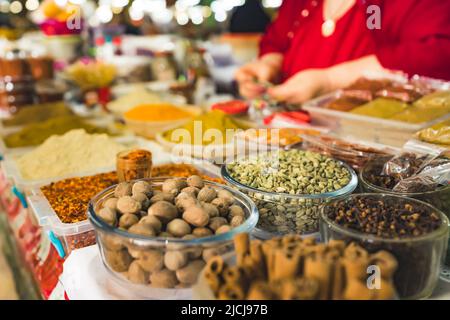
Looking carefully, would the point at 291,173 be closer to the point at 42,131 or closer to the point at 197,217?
the point at 197,217

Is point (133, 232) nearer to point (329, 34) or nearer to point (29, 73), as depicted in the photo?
point (329, 34)

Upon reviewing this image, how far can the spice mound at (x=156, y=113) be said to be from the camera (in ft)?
5.57

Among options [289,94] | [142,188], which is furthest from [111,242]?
[289,94]

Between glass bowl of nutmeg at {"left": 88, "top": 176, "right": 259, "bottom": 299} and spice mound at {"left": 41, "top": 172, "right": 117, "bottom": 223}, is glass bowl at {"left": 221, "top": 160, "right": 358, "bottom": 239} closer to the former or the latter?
glass bowl of nutmeg at {"left": 88, "top": 176, "right": 259, "bottom": 299}

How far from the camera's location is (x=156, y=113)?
1.73m

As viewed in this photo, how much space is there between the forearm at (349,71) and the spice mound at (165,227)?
3.37ft

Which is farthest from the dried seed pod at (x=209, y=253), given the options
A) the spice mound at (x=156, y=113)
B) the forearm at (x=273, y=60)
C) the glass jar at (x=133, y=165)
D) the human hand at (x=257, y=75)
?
the forearm at (x=273, y=60)

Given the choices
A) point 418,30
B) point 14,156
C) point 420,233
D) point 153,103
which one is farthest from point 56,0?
point 420,233

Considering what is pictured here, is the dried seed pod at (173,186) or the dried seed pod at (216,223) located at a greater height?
the dried seed pod at (173,186)

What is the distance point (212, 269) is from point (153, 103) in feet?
4.50

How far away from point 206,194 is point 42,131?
3.48 feet

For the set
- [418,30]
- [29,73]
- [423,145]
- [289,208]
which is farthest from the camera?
[29,73]

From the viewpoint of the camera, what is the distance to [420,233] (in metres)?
0.69

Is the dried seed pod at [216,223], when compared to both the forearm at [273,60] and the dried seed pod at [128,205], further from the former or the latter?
the forearm at [273,60]
